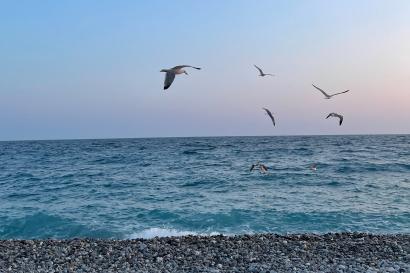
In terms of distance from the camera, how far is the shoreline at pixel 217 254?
31.9 ft

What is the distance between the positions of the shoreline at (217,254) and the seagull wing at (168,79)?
353cm

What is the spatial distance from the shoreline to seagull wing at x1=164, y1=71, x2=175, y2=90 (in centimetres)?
353

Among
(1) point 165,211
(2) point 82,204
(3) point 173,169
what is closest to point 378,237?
(1) point 165,211

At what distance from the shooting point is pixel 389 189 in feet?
78.6

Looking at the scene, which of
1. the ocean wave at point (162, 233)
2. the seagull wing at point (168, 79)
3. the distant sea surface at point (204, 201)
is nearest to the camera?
the seagull wing at point (168, 79)

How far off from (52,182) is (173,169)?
29.8ft

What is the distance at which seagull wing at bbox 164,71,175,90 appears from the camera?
9195mm

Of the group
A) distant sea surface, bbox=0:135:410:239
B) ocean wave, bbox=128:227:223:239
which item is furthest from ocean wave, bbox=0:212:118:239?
ocean wave, bbox=128:227:223:239

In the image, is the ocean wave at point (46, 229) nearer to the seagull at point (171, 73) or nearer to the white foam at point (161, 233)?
the white foam at point (161, 233)

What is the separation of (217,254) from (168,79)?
3901 mm

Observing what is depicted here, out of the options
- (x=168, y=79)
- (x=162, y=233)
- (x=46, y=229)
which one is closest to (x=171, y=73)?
(x=168, y=79)

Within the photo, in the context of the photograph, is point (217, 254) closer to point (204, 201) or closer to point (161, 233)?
point (161, 233)

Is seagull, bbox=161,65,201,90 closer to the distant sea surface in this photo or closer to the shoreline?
the shoreline

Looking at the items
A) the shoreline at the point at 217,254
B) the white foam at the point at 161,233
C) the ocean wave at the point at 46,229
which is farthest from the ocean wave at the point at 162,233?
the shoreline at the point at 217,254
